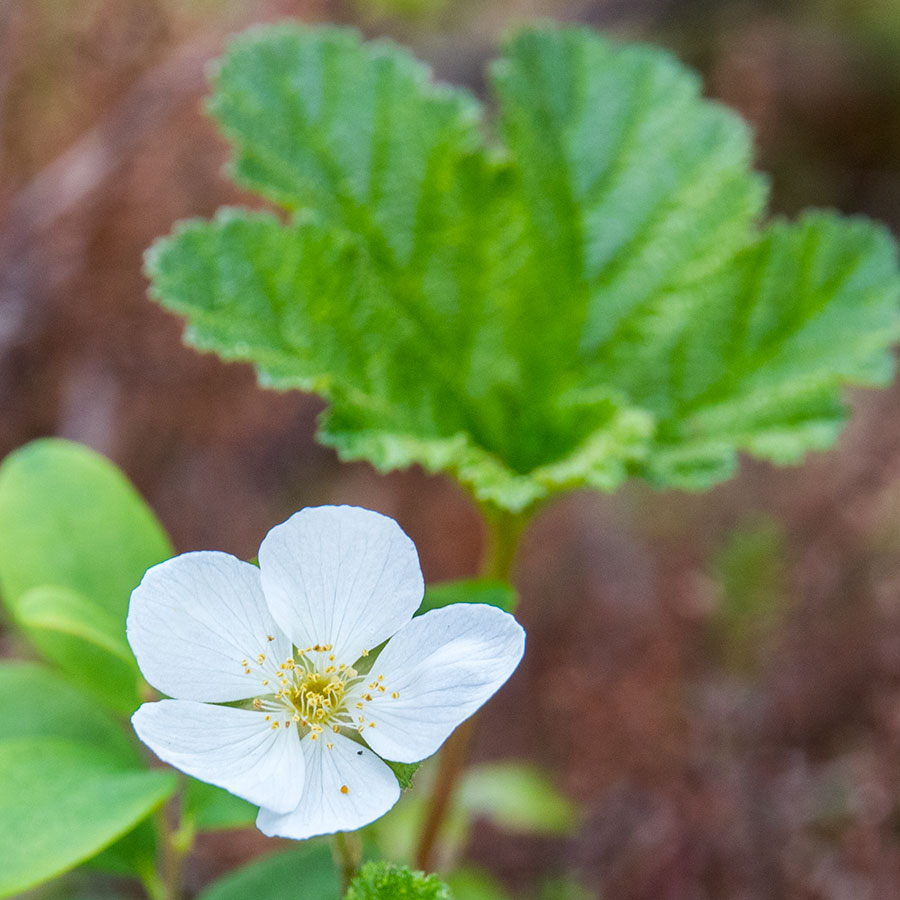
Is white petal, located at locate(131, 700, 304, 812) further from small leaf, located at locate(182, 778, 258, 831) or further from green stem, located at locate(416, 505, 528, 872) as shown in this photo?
green stem, located at locate(416, 505, 528, 872)

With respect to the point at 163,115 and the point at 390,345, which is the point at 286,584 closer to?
the point at 390,345

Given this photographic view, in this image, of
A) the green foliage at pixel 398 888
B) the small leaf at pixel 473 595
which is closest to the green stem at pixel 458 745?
the small leaf at pixel 473 595

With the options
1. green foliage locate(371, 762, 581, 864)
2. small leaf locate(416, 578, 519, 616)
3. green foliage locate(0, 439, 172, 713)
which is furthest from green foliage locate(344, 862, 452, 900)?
green foliage locate(371, 762, 581, 864)

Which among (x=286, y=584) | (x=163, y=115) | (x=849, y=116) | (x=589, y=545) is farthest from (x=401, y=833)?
(x=849, y=116)

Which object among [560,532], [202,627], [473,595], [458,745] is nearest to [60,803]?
[202,627]

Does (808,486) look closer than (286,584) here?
No

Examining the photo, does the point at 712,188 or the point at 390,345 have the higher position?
the point at 712,188

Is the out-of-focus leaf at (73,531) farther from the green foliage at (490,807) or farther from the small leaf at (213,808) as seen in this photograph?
the green foliage at (490,807)
